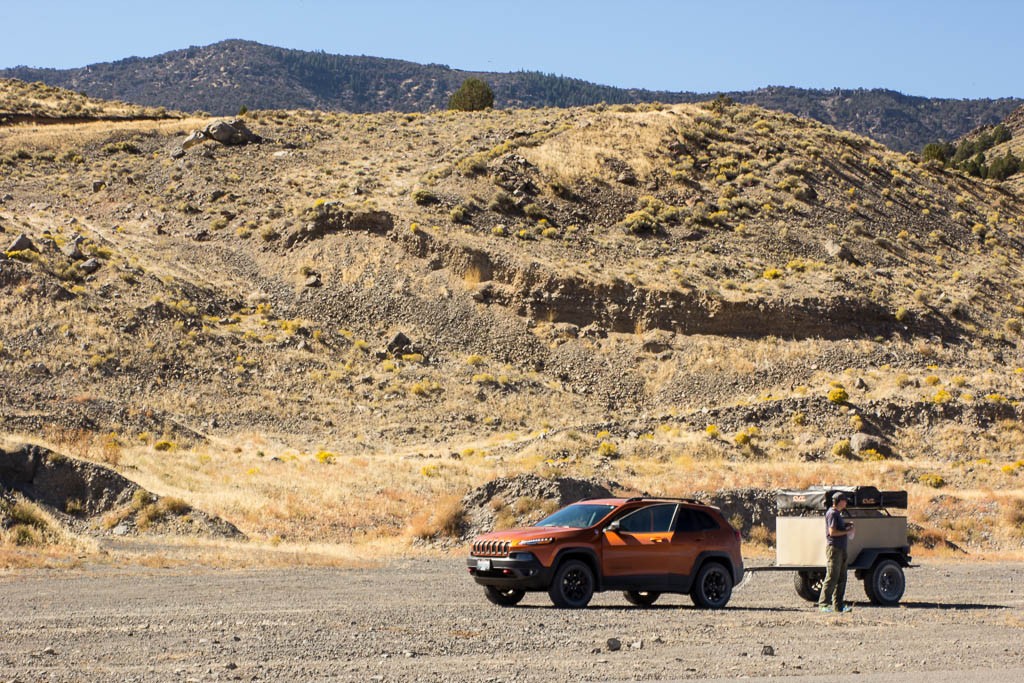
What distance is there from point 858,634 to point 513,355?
128ft

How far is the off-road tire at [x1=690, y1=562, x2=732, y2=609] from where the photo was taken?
1659cm

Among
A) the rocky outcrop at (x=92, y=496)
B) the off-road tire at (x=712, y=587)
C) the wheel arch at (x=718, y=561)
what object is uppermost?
the wheel arch at (x=718, y=561)

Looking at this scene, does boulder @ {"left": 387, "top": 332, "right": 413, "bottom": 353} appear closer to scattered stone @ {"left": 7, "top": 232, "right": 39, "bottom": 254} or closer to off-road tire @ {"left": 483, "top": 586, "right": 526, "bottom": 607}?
scattered stone @ {"left": 7, "top": 232, "right": 39, "bottom": 254}

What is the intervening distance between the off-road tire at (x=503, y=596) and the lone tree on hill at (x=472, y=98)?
82.9 m

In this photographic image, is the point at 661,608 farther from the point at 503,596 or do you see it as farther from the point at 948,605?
the point at 948,605

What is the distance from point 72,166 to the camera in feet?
233

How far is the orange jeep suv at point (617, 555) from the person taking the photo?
52.0ft

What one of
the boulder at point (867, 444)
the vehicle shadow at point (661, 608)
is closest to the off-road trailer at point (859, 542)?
the vehicle shadow at point (661, 608)

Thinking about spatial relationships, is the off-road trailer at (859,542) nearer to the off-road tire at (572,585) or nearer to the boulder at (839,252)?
the off-road tire at (572,585)

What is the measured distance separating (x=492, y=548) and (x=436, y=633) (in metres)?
3.02

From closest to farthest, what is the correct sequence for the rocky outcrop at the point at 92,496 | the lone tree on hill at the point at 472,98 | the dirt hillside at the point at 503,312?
the rocky outcrop at the point at 92,496, the dirt hillside at the point at 503,312, the lone tree on hill at the point at 472,98

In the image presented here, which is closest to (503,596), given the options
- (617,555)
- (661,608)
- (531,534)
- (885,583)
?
(531,534)

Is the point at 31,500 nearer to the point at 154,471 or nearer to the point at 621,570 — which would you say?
the point at 154,471

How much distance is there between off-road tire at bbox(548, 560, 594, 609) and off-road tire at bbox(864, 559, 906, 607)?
442cm
